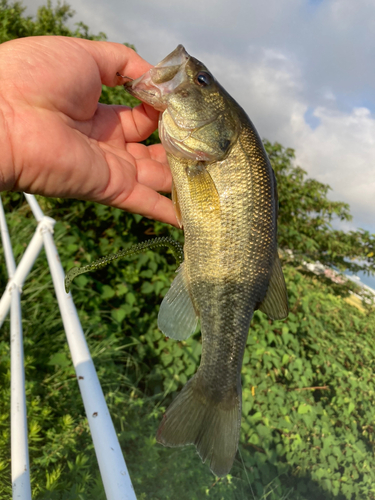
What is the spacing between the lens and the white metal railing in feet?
3.49

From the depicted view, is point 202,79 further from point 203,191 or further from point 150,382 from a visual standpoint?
point 150,382

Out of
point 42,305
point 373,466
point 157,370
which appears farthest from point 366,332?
point 42,305

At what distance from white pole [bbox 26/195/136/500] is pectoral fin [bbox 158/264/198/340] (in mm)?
365

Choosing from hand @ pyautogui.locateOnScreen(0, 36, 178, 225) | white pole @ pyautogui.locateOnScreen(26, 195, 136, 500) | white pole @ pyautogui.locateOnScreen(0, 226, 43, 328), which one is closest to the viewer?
white pole @ pyautogui.locateOnScreen(26, 195, 136, 500)

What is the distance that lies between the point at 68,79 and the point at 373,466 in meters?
5.33

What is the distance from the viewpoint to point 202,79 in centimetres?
160

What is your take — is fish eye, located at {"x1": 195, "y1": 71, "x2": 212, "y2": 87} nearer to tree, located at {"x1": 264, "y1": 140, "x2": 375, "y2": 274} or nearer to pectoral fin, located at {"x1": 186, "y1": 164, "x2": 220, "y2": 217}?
pectoral fin, located at {"x1": 186, "y1": 164, "x2": 220, "y2": 217}

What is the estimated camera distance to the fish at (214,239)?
4.69 ft

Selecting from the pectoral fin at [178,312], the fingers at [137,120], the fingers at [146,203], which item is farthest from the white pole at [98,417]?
the fingers at [137,120]

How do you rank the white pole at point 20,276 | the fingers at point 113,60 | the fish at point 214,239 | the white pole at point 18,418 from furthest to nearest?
the white pole at point 20,276 → the fingers at point 113,60 → the fish at point 214,239 → the white pole at point 18,418

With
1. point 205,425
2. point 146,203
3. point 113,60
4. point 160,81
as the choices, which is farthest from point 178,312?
point 113,60

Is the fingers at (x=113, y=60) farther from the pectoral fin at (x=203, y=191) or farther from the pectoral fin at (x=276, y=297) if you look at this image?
the pectoral fin at (x=276, y=297)

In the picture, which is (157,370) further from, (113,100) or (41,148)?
(113,100)

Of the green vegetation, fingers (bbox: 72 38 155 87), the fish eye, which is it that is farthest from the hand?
the green vegetation
